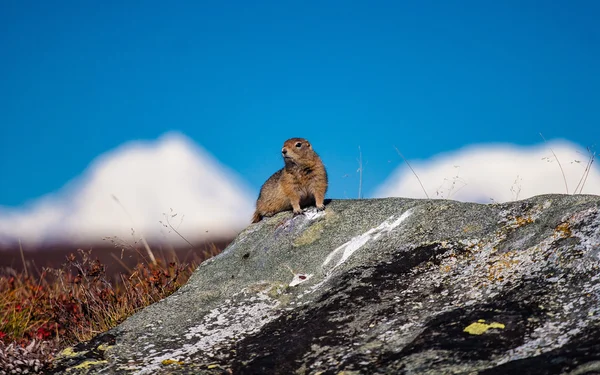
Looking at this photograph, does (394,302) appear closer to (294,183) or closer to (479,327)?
(479,327)

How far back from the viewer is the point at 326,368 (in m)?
4.30

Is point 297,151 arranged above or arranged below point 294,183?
above

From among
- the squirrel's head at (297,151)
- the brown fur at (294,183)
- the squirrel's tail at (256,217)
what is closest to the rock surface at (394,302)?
the brown fur at (294,183)

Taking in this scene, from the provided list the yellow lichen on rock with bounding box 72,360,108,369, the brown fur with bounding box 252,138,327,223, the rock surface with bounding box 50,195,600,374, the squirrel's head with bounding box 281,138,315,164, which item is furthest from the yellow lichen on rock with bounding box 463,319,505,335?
the squirrel's head with bounding box 281,138,315,164

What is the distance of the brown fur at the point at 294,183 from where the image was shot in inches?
350

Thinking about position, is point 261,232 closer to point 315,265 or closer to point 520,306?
point 315,265

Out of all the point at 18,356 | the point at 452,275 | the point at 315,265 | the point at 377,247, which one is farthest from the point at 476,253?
the point at 18,356

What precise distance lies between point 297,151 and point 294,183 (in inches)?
22.4

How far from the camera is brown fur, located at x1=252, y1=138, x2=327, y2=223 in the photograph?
29.1 ft

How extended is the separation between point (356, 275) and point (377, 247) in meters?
0.59

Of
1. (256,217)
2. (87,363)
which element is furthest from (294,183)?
(87,363)

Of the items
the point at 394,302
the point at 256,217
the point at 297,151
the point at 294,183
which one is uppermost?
the point at 297,151

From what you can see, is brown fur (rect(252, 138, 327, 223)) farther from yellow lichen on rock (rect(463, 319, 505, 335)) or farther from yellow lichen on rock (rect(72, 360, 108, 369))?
yellow lichen on rock (rect(463, 319, 505, 335))

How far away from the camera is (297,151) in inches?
366
